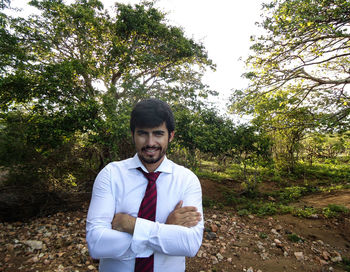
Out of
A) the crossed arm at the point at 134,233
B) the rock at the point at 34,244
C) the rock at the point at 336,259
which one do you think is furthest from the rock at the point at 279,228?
the rock at the point at 34,244

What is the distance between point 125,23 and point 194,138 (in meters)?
5.22

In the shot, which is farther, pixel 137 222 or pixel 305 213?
pixel 305 213

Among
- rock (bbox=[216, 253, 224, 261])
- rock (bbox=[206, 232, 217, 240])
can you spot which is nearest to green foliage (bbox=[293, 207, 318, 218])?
rock (bbox=[206, 232, 217, 240])

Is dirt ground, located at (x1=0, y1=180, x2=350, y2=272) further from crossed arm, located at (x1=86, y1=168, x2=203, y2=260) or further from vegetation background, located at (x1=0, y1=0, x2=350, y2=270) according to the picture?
crossed arm, located at (x1=86, y1=168, x2=203, y2=260)

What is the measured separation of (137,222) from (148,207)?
7.2 inches

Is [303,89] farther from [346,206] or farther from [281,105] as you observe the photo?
[346,206]

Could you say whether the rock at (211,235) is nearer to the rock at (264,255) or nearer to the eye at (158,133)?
the rock at (264,255)

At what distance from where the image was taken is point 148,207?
1519mm

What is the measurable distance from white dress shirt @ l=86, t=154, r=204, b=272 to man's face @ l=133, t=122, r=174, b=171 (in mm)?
88

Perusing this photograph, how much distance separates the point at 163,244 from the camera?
1.33 metres

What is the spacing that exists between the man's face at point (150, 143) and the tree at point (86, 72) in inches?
132

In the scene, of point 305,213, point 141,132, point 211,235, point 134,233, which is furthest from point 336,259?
point 141,132

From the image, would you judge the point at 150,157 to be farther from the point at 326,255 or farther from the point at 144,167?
the point at 326,255

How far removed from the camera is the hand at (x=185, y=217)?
57.1 inches
